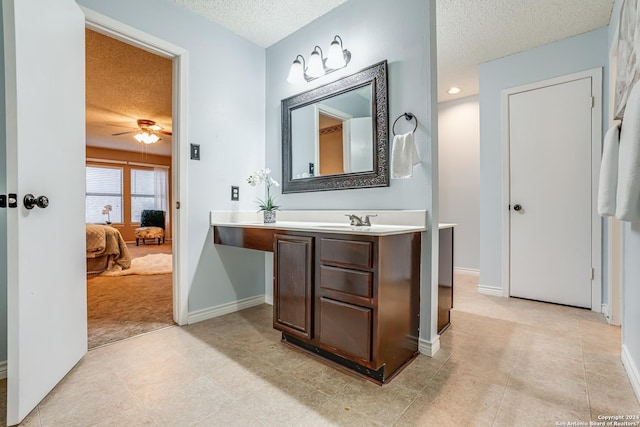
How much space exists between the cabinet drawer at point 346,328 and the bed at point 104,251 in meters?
3.66

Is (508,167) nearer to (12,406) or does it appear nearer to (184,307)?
(184,307)

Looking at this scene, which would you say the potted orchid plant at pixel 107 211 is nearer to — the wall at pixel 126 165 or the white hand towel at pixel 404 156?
the wall at pixel 126 165

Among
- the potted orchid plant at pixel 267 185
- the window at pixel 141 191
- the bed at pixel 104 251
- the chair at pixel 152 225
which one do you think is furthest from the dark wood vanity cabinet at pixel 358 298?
the window at pixel 141 191

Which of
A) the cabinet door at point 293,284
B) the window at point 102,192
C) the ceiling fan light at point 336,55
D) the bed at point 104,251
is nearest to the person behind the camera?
the cabinet door at point 293,284

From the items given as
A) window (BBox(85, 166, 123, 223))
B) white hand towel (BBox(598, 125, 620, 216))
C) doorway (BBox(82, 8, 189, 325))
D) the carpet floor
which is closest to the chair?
window (BBox(85, 166, 123, 223))

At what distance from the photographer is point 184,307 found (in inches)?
88.2

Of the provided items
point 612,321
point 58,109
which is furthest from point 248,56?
point 612,321

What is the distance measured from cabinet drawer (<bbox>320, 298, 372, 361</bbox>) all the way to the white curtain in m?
7.41

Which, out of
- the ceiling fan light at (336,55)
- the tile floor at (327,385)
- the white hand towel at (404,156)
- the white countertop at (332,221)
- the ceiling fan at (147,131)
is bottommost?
the tile floor at (327,385)

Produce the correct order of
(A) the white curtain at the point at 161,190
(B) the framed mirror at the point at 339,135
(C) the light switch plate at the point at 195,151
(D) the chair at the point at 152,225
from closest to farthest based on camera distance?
(B) the framed mirror at the point at 339,135
(C) the light switch plate at the point at 195,151
(D) the chair at the point at 152,225
(A) the white curtain at the point at 161,190

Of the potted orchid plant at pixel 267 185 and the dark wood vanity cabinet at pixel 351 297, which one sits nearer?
the dark wood vanity cabinet at pixel 351 297

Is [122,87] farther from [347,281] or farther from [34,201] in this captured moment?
[347,281]

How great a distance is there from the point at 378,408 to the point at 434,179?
4.12 ft

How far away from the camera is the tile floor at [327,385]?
1.23m
